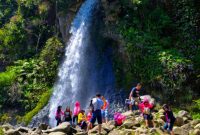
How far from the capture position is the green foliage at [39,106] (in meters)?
26.5

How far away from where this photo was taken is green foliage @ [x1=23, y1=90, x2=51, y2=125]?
26484mm

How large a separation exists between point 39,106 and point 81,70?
3.91 meters

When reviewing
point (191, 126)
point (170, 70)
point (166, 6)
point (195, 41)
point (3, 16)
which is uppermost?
point (3, 16)

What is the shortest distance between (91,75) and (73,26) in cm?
527

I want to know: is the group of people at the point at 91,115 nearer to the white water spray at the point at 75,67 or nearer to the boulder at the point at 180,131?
the boulder at the point at 180,131

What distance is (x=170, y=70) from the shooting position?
21.2 m

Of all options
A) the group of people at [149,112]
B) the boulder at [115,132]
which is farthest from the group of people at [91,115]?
the group of people at [149,112]

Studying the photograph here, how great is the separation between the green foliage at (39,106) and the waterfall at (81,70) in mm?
470

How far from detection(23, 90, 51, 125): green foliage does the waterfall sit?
18.5 inches

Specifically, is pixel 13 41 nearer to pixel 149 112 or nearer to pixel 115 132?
pixel 115 132

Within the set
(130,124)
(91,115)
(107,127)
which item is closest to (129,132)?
(130,124)

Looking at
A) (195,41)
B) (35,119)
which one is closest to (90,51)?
(35,119)

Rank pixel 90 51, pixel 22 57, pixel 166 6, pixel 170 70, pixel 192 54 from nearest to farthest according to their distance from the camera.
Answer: pixel 170 70 → pixel 192 54 → pixel 166 6 → pixel 90 51 → pixel 22 57

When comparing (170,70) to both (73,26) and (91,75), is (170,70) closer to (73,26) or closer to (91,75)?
(91,75)
